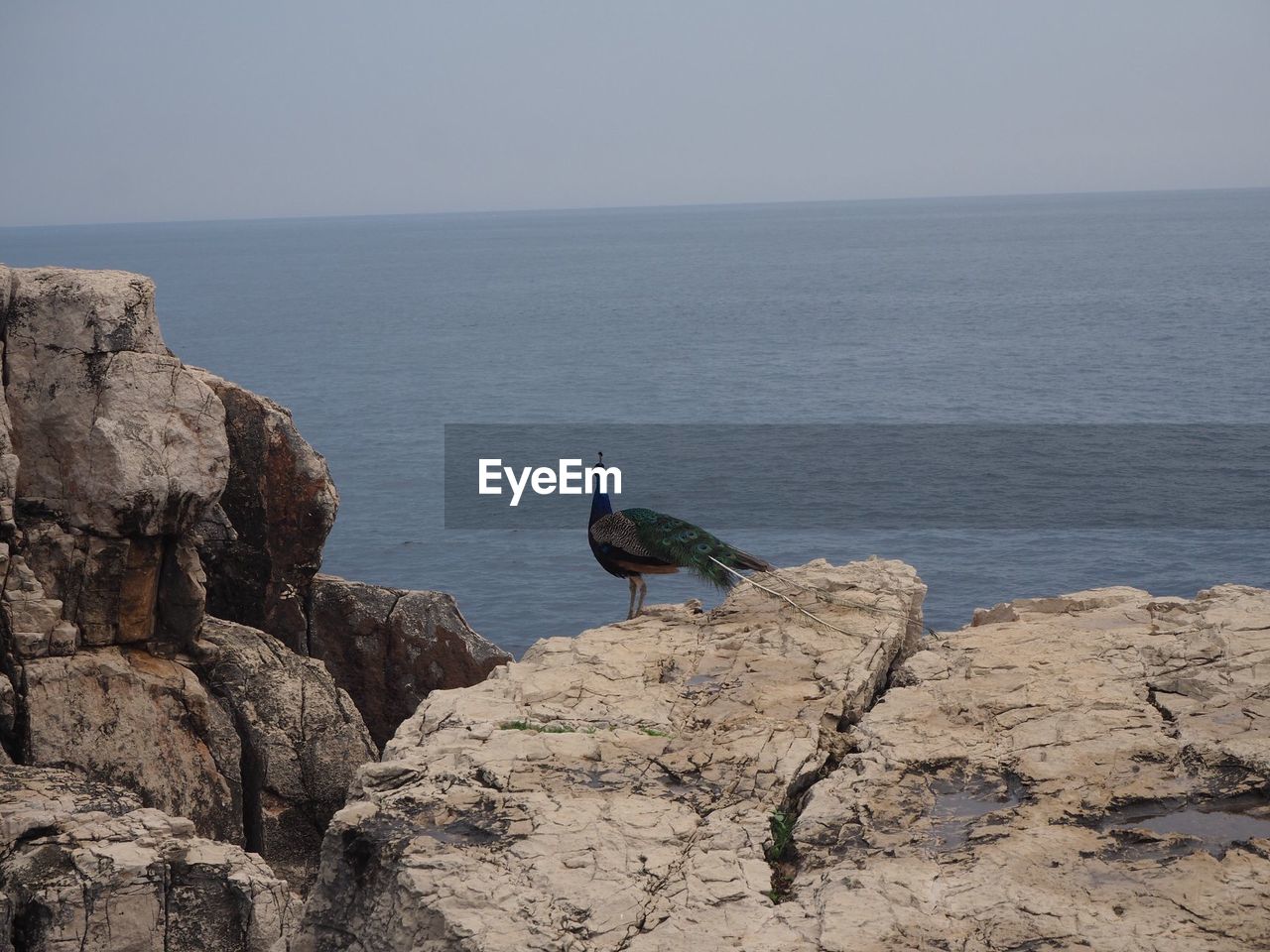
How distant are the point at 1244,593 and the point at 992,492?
5051cm

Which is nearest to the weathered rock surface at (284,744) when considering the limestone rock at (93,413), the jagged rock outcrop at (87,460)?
the jagged rock outcrop at (87,460)

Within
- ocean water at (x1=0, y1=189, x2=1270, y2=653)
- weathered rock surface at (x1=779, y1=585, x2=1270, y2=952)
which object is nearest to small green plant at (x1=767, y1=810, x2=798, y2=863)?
weathered rock surface at (x1=779, y1=585, x2=1270, y2=952)

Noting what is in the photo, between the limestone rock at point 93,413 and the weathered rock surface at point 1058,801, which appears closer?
the weathered rock surface at point 1058,801

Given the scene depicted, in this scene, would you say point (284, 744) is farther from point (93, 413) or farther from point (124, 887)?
point (124, 887)

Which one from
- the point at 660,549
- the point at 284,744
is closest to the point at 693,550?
the point at 660,549

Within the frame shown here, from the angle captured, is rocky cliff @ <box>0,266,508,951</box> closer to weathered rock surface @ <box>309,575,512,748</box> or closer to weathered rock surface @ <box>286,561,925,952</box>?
weathered rock surface @ <box>309,575,512,748</box>

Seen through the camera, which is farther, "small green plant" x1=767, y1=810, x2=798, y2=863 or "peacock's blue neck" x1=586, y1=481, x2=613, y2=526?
"peacock's blue neck" x1=586, y1=481, x2=613, y2=526

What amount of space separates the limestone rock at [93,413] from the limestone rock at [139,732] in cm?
208

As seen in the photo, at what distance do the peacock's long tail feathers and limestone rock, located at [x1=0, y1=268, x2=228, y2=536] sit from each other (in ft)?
23.1

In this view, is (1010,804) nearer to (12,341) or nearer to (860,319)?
(12,341)

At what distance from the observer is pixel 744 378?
106 meters

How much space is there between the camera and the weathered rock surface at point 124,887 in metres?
14.0

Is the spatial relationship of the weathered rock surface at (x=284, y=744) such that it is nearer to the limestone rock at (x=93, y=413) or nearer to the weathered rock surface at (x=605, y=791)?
the limestone rock at (x=93, y=413)

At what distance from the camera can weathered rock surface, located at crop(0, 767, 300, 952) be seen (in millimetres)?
14016
